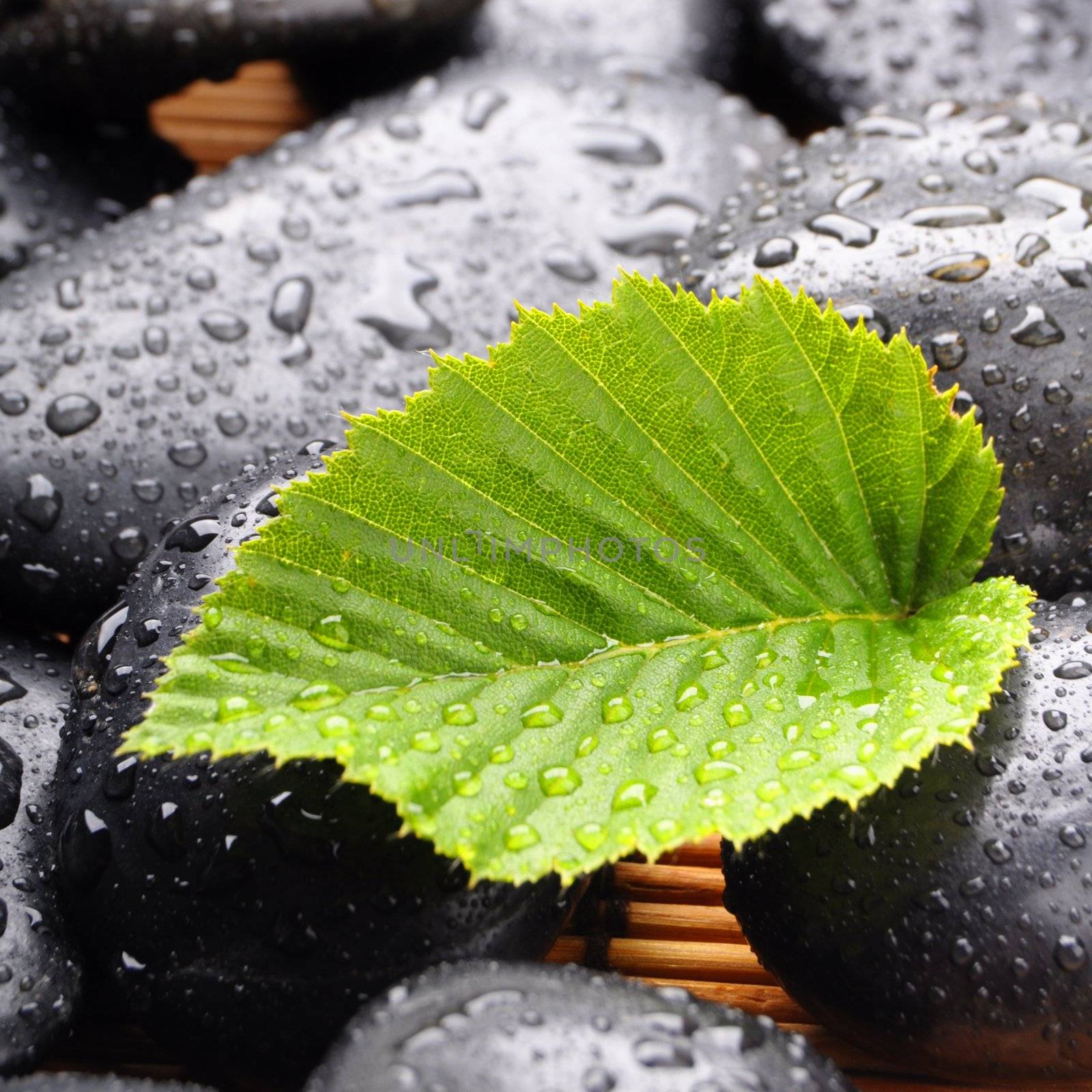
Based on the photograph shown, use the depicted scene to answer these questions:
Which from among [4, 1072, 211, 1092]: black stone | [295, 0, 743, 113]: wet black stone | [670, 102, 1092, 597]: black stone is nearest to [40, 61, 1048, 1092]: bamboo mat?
[4, 1072, 211, 1092]: black stone

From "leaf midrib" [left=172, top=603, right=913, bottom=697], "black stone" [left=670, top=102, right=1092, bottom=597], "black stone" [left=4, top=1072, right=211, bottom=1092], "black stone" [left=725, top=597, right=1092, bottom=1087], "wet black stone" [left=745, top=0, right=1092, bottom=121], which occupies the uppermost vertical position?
"wet black stone" [left=745, top=0, right=1092, bottom=121]

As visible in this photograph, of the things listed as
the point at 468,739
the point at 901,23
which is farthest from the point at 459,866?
the point at 901,23

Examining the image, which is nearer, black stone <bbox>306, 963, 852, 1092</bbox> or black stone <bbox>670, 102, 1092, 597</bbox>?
black stone <bbox>306, 963, 852, 1092</bbox>

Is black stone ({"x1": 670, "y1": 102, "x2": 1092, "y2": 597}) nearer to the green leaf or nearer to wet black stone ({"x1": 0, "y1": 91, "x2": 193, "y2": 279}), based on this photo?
the green leaf

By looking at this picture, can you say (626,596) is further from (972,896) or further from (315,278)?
(315,278)

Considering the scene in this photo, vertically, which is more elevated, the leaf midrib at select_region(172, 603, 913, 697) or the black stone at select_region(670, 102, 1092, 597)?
the black stone at select_region(670, 102, 1092, 597)

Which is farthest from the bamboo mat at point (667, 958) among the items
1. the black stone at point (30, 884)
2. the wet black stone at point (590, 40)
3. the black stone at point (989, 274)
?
the wet black stone at point (590, 40)

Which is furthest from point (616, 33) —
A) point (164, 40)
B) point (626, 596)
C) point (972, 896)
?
point (972, 896)

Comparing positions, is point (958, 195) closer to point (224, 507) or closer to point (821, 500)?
point (821, 500)
